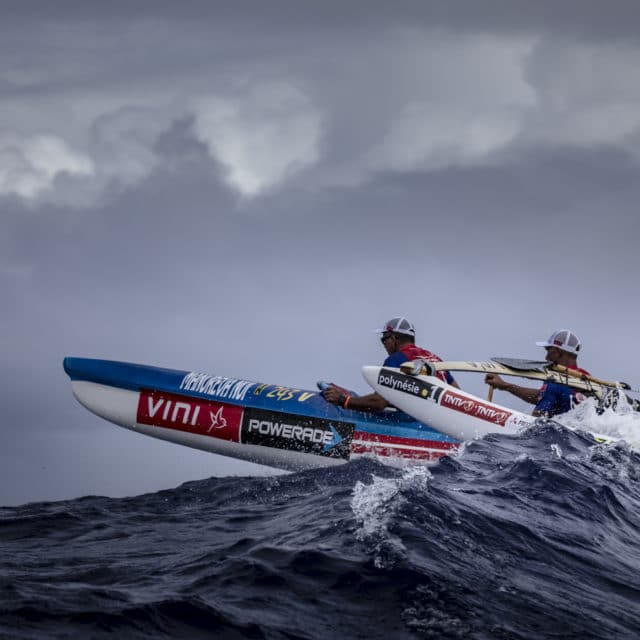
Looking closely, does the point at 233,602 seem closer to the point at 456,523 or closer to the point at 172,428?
the point at 456,523

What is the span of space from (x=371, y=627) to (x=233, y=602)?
0.67 m

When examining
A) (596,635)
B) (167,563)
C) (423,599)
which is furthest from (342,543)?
(596,635)

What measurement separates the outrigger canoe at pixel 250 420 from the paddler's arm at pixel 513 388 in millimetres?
1516

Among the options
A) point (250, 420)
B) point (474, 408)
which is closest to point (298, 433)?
point (250, 420)

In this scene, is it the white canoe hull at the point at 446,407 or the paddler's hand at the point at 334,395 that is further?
the paddler's hand at the point at 334,395

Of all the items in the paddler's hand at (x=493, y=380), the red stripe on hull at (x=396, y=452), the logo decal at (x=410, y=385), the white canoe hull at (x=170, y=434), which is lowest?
the white canoe hull at (x=170, y=434)

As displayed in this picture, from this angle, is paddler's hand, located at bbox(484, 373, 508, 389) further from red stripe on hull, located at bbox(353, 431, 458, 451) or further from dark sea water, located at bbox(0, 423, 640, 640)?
dark sea water, located at bbox(0, 423, 640, 640)

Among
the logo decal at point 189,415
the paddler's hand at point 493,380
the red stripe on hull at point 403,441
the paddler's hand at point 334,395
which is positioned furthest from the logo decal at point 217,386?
→ the paddler's hand at point 493,380

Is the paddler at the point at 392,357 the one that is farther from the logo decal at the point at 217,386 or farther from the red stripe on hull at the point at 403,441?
the logo decal at the point at 217,386

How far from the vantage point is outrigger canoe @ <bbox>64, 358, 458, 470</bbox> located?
935 centimetres

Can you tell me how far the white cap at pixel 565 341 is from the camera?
10.5 m

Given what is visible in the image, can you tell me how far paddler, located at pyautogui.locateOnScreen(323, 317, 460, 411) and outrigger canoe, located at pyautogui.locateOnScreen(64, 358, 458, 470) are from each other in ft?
0.54

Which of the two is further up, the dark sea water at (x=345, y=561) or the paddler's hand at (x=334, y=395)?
the paddler's hand at (x=334, y=395)

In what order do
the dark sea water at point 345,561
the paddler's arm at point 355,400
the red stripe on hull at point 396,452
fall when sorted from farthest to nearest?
1. the paddler's arm at point 355,400
2. the red stripe on hull at point 396,452
3. the dark sea water at point 345,561
